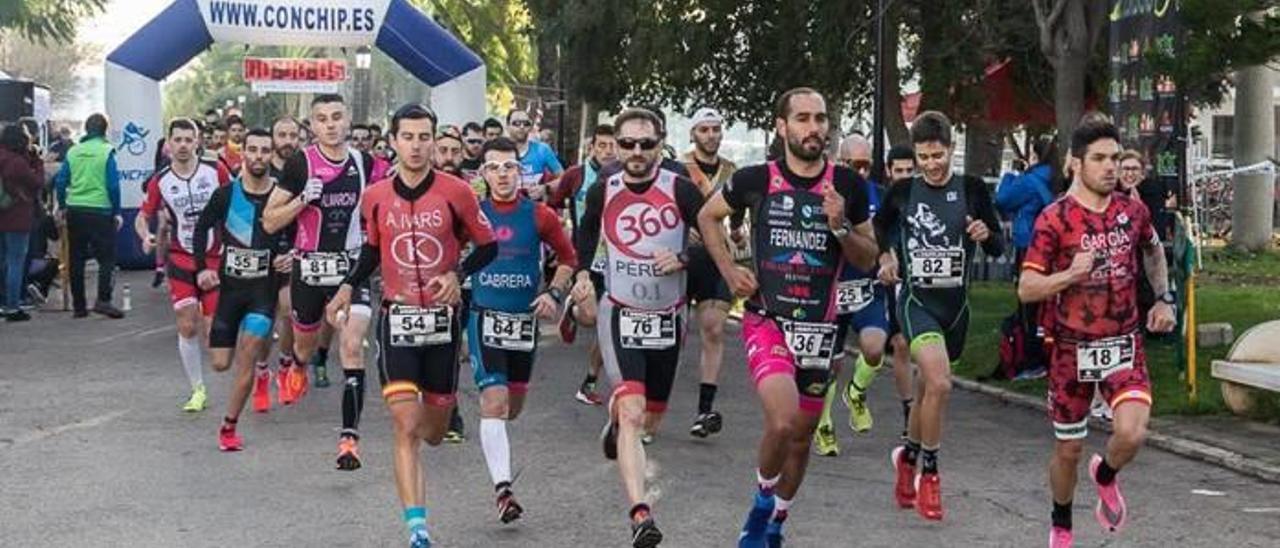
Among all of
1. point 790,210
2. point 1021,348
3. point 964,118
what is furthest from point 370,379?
point 964,118

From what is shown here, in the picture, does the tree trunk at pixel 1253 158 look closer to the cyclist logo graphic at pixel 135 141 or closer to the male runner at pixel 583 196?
the cyclist logo graphic at pixel 135 141

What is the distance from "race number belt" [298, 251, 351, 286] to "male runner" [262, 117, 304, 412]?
48 centimetres

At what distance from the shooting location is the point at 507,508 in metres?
8.52

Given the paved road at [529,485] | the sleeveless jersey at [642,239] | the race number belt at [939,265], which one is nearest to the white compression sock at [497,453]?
the paved road at [529,485]

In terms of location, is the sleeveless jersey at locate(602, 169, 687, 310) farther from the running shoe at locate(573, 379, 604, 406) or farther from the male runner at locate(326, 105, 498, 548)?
the running shoe at locate(573, 379, 604, 406)

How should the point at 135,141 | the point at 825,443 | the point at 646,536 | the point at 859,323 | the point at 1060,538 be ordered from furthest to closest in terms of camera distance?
1. the point at 135,141
2. the point at 825,443
3. the point at 859,323
4. the point at 1060,538
5. the point at 646,536

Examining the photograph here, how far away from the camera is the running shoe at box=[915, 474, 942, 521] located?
8.80 m

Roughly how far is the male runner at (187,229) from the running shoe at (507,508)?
4.07 metres

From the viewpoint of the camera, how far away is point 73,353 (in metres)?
16.6

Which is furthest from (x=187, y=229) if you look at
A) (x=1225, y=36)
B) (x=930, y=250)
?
(x=1225, y=36)

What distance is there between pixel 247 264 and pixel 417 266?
370cm

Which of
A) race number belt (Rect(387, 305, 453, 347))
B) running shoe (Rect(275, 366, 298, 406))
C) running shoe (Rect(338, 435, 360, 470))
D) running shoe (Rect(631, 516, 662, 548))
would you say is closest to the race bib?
running shoe (Rect(631, 516, 662, 548))

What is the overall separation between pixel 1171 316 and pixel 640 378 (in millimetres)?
2235

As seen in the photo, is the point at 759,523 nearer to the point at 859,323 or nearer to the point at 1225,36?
the point at 859,323
